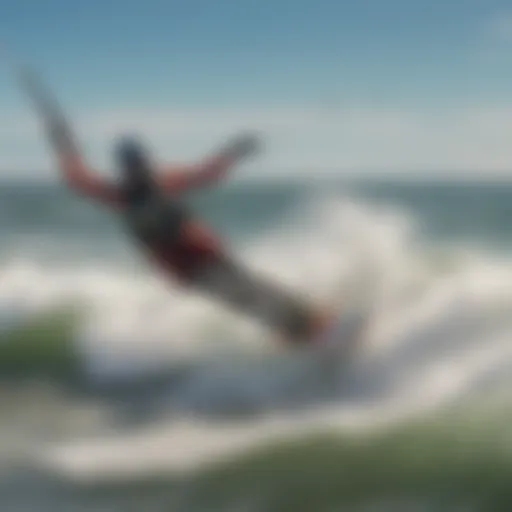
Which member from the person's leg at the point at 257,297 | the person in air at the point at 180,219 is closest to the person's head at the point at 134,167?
the person in air at the point at 180,219

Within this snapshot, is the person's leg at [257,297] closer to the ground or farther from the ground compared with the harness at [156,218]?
closer to the ground

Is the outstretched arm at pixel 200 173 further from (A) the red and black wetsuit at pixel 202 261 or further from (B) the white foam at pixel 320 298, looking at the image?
(B) the white foam at pixel 320 298

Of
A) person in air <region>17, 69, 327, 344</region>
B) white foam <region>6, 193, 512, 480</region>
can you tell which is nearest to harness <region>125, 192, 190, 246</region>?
person in air <region>17, 69, 327, 344</region>

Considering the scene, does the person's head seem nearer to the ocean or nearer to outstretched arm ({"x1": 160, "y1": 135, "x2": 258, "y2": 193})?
outstretched arm ({"x1": 160, "y1": 135, "x2": 258, "y2": 193})

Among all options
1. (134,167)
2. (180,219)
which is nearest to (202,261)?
(180,219)

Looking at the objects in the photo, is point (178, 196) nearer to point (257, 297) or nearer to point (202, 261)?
point (202, 261)
